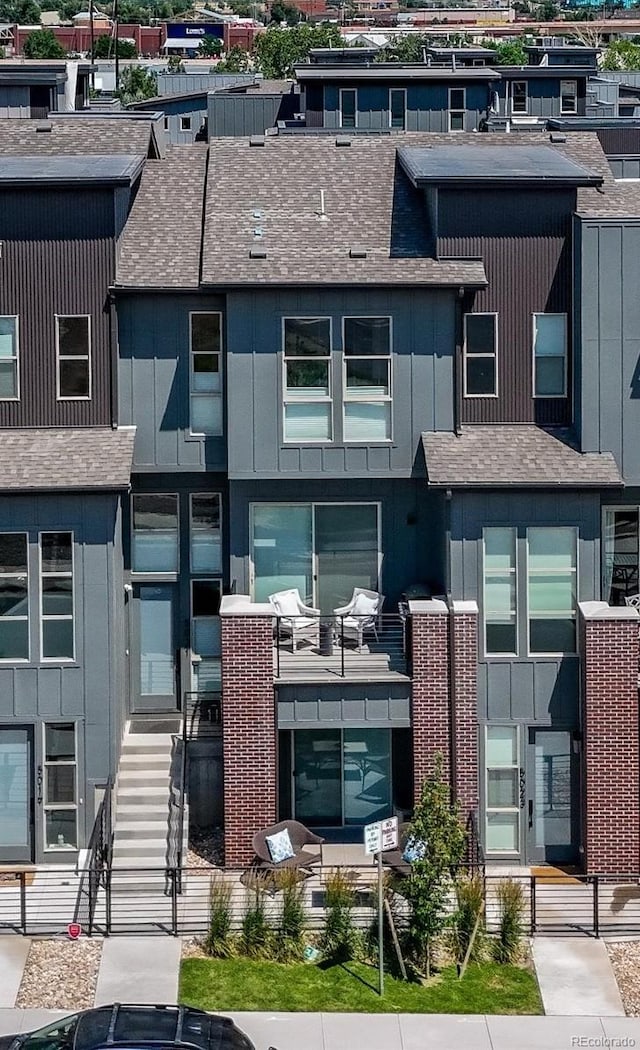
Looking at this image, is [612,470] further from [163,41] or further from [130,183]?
[163,41]

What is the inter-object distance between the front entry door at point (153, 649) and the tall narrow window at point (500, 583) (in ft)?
16.7

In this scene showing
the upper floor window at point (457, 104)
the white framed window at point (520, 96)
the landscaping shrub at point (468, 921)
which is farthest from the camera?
the white framed window at point (520, 96)

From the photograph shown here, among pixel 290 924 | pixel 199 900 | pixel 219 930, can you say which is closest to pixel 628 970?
pixel 290 924

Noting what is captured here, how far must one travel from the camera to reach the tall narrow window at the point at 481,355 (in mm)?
26672

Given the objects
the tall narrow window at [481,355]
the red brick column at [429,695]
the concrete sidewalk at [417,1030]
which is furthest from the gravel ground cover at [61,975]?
the tall narrow window at [481,355]

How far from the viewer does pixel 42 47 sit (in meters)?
162

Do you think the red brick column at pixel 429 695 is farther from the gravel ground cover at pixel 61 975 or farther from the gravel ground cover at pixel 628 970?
the gravel ground cover at pixel 61 975

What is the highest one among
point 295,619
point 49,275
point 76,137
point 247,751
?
point 76,137

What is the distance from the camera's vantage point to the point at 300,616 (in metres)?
25.0

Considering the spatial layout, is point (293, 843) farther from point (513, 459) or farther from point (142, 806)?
point (513, 459)

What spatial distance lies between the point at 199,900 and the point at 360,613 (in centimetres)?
511

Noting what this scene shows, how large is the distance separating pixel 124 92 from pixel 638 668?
342 ft

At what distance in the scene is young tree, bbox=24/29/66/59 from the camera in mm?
161750

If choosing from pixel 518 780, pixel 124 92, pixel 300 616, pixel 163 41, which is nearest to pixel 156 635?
pixel 300 616
